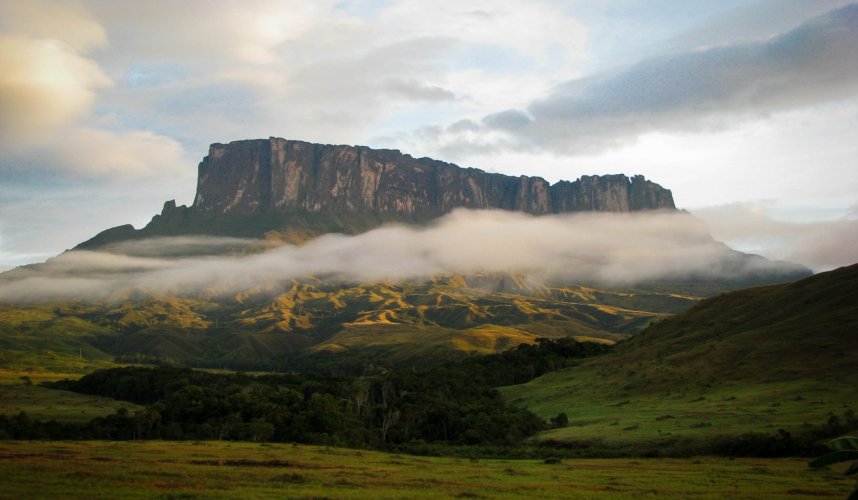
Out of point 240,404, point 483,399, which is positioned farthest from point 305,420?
point 483,399

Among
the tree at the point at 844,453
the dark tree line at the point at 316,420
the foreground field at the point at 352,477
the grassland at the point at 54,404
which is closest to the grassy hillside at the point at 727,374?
the dark tree line at the point at 316,420

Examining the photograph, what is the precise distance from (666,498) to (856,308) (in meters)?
106

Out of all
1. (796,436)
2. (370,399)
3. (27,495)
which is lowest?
(370,399)

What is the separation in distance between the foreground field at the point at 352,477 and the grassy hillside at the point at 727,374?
73.3 feet

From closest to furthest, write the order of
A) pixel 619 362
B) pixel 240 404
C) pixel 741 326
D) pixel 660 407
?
1. pixel 660 407
2. pixel 240 404
3. pixel 741 326
4. pixel 619 362

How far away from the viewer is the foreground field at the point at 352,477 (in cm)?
4372

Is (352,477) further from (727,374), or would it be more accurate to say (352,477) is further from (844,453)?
(727,374)

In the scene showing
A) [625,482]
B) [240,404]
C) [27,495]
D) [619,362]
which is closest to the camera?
[27,495]

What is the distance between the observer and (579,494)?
151 ft

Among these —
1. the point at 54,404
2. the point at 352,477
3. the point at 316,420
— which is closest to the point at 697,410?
the point at 316,420

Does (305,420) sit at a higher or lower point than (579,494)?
lower

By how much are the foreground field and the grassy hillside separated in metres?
22.4

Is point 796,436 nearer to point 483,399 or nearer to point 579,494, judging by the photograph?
point 579,494

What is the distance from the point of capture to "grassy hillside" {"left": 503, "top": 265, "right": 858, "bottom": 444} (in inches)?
3647
